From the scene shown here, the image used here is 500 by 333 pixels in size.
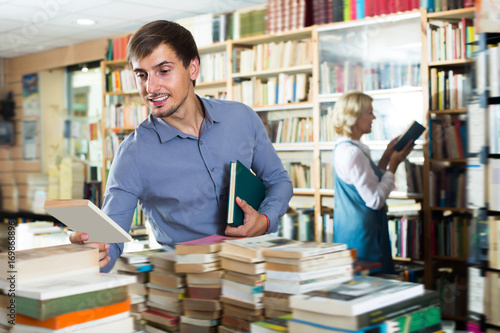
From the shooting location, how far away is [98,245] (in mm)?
1338

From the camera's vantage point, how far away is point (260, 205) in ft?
6.09

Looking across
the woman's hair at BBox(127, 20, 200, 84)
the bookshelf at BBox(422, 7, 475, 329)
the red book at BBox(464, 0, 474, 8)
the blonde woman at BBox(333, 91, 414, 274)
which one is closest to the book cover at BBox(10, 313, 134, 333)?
the woman's hair at BBox(127, 20, 200, 84)

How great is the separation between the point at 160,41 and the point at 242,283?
913mm

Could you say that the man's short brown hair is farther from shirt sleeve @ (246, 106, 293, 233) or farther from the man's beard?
shirt sleeve @ (246, 106, 293, 233)

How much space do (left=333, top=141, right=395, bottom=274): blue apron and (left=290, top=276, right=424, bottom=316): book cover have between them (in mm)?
2216

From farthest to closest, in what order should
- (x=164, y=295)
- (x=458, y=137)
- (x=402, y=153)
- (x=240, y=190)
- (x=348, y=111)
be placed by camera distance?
(x=458, y=137) → (x=402, y=153) → (x=348, y=111) → (x=240, y=190) → (x=164, y=295)

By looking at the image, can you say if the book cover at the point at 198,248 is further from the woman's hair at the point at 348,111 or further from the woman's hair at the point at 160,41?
the woman's hair at the point at 348,111

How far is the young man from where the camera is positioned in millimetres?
1701

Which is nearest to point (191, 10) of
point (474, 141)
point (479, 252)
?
point (474, 141)

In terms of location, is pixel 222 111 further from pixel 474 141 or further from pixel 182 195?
pixel 474 141

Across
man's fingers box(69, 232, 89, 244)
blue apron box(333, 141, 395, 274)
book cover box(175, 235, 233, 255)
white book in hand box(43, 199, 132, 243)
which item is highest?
white book in hand box(43, 199, 132, 243)

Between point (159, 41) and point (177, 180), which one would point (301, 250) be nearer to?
point (177, 180)

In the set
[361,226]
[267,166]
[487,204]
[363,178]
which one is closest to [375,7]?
[363,178]

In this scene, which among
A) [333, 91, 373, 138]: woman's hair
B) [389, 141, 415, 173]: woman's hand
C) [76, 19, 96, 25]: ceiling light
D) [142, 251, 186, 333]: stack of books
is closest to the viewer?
[142, 251, 186, 333]: stack of books
